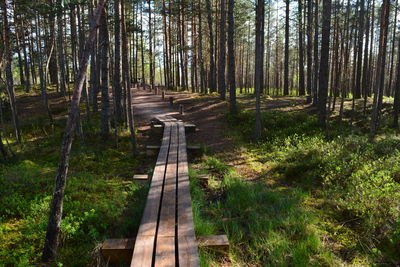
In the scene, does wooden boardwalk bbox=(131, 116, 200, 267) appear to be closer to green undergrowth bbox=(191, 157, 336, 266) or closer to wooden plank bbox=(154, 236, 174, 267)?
wooden plank bbox=(154, 236, 174, 267)

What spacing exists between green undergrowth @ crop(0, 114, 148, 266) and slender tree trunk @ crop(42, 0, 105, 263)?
0.31 meters

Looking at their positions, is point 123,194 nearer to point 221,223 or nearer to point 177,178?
point 177,178

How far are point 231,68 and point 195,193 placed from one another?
36.5 feet

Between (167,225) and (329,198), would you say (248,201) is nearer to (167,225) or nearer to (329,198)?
(329,198)

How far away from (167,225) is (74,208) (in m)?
2.49

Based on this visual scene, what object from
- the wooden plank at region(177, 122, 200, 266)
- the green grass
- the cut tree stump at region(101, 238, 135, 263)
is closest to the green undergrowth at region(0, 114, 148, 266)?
the cut tree stump at region(101, 238, 135, 263)

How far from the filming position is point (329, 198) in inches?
255

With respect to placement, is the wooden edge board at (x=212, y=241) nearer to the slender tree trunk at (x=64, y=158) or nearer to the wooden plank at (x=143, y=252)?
the wooden plank at (x=143, y=252)

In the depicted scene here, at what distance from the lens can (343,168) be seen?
7469 mm

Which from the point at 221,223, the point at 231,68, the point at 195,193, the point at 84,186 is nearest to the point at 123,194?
the point at 84,186

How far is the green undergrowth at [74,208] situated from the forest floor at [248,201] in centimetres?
2

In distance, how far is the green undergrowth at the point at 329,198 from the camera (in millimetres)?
4367

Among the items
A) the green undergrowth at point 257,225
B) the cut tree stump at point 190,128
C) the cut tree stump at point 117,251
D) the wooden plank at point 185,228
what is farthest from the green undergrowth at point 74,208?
the cut tree stump at point 190,128

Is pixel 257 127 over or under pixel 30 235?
over
